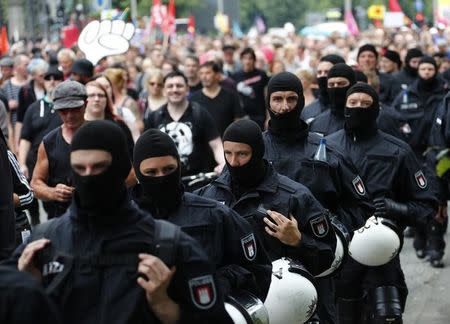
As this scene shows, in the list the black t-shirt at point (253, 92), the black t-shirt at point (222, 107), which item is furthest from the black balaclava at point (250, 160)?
the black t-shirt at point (253, 92)

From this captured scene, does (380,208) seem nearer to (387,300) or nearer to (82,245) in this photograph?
(387,300)

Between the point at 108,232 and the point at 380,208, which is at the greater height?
the point at 108,232

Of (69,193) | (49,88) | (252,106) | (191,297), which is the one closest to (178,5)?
(252,106)

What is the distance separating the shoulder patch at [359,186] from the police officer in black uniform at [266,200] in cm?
114

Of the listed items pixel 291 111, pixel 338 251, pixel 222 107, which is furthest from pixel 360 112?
pixel 222 107

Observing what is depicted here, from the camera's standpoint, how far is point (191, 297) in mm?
4629

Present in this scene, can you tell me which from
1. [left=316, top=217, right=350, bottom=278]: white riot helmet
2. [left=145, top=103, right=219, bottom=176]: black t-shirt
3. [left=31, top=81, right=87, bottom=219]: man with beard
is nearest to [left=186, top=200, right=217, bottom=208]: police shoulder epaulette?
[left=316, top=217, right=350, bottom=278]: white riot helmet

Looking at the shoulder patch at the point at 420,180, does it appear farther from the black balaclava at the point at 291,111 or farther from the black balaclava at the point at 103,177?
the black balaclava at the point at 103,177

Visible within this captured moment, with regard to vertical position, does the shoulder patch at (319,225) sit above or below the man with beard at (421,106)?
above

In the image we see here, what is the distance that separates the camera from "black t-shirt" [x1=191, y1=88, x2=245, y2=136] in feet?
45.3

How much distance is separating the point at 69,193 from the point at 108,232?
4.52 metres

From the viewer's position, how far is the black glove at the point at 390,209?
827 centimetres

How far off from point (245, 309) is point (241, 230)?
427 mm

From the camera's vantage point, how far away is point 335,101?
10188mm
